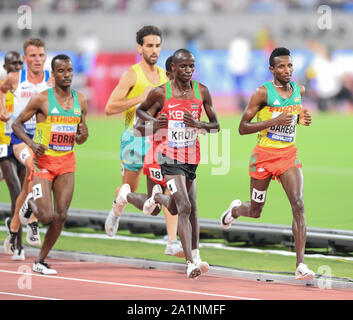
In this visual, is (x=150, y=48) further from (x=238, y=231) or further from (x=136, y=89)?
(x=238, y=231)

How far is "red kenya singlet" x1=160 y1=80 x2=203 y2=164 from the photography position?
10.8 metres

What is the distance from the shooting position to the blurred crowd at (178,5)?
4369 cm

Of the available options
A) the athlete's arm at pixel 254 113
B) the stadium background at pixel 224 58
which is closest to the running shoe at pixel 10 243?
the athlete's arm at pixel 254 113

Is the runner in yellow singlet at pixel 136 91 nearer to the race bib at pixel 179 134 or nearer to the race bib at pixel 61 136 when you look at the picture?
the race bib at pixel 61 136

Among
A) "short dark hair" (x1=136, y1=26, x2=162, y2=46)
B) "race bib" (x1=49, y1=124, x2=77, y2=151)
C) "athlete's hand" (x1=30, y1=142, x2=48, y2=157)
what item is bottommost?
"athlete's hand" (x1=30, y1=142, x2=48, y2=157)

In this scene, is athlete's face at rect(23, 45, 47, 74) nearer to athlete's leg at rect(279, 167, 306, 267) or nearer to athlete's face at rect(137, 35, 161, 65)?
athlete's face at rect(137, 35, 161, 65)

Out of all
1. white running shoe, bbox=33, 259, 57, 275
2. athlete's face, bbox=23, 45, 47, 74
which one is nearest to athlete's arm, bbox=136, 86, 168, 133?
white running shoe, bbox=33, 259, 57, 275

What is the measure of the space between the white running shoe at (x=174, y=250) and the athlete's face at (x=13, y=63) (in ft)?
11.2

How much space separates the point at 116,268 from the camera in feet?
37.4

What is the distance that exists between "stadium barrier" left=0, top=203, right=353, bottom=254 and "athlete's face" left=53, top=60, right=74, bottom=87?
3008 millimetres

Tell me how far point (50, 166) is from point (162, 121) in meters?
1.45
